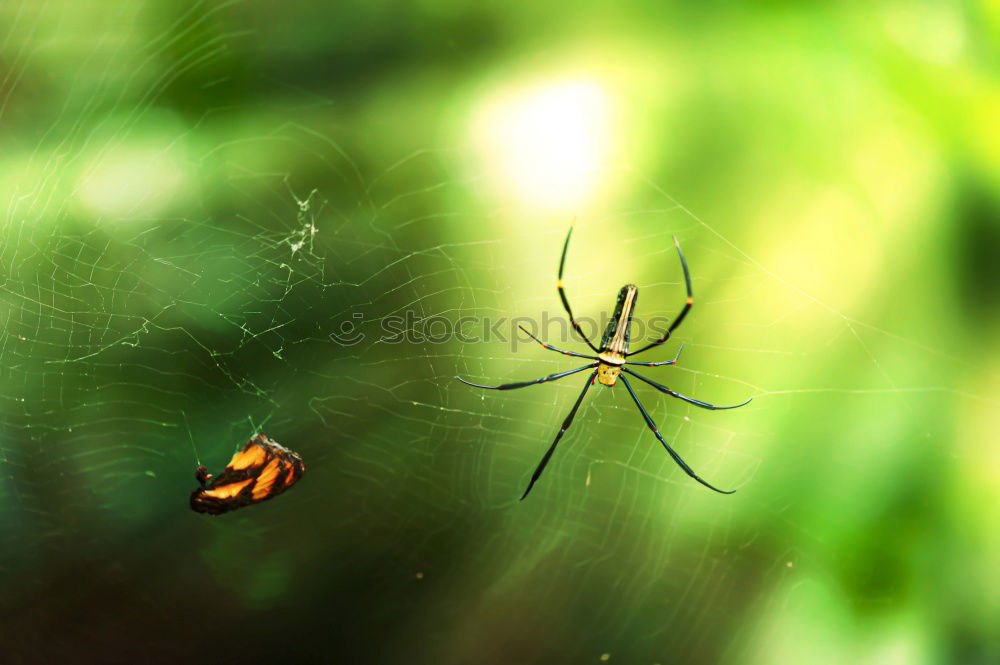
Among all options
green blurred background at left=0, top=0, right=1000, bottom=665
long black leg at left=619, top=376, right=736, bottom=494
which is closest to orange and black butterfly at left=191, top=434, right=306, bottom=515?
green blurred background at left=0, top=0, right=1000, bottom=665

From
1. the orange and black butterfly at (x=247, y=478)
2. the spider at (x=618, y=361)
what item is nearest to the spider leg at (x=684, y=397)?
the spider at (x=618, y=361)

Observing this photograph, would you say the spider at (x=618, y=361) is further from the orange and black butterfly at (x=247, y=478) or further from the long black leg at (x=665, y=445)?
the orange and black butterfly at (x=247, y=478)

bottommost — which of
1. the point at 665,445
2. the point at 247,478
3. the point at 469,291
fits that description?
the point at 665,445

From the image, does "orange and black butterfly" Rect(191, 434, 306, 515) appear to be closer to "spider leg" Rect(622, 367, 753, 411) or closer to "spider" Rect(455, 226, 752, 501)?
"spider" Rect(455, 226, 752, 501)

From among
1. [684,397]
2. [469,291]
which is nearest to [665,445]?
[684,397]

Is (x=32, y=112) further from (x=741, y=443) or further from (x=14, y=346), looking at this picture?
(x=741, y=443)

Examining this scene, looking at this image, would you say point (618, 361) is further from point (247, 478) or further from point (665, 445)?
point (247, 478)

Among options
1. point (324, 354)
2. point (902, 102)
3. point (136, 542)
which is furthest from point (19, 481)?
point (902, 102)
